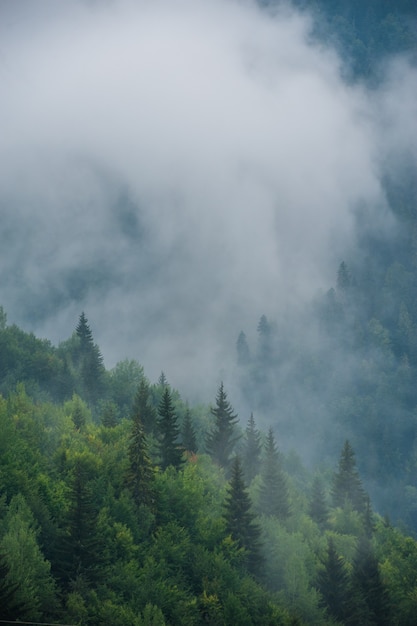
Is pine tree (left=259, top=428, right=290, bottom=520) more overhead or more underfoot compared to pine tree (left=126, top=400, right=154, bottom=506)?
more overhead

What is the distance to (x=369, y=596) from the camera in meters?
94.2

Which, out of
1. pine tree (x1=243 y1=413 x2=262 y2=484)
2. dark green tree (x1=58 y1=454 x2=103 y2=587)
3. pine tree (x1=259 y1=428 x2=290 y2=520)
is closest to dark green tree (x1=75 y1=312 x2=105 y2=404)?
pine tree (x1=243 y1=413 x2=262 y2=484)

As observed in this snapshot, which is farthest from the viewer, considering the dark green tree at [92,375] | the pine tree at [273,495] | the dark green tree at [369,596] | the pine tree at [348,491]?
the dark green tree at [92,375]

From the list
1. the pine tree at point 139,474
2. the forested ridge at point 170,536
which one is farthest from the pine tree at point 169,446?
the pine tree at point 139,474

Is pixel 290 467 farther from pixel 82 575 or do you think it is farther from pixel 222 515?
pixel 82 575

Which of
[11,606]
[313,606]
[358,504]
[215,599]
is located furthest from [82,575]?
[358,504]

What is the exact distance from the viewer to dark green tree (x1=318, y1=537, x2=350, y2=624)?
9262 cm

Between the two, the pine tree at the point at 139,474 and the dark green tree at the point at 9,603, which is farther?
the pine tree at the point at 139,474

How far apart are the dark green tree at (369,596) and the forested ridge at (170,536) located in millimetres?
147

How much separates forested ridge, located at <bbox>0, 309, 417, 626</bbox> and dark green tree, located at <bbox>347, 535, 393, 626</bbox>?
15 centimetres

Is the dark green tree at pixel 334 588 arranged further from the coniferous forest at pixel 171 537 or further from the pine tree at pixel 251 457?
the pine tree at pixel 251 457

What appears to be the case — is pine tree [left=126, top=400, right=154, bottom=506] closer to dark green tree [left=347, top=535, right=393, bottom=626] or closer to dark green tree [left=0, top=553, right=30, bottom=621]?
dark green tree [left=347, top=535, right=393, bottom=626]

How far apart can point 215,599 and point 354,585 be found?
18401 millimetres

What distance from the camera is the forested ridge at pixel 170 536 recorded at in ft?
257
